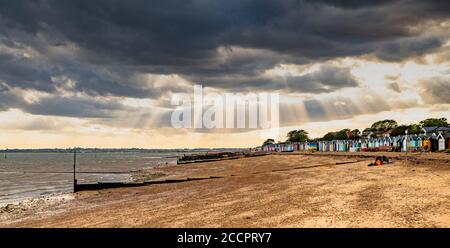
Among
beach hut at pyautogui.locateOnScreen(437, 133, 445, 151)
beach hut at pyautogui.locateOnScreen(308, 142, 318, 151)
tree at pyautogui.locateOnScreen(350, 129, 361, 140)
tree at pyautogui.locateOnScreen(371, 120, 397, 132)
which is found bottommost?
beach hut at pyautogui.locateOnScreen(308, 142, 318, 151)

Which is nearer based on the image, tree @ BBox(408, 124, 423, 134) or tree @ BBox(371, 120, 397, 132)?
tree @ BBox(408, 124, 423, 134)

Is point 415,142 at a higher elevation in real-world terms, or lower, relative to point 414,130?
lower

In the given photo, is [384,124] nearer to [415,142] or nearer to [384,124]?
[384,124]

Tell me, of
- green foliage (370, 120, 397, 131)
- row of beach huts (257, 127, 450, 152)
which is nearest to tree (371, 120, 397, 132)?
green foliage (370, 120, 397, 131)

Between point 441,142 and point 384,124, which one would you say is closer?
point 441,142

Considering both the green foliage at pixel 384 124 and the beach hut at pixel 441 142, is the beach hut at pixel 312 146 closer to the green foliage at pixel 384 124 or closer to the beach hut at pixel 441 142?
the green foliage at pixel 384 124

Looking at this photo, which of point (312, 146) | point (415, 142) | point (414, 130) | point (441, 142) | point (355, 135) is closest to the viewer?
point (441, 142)

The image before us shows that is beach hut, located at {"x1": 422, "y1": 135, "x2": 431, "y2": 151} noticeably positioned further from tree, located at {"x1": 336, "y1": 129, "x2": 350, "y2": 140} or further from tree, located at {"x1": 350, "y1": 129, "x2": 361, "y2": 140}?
tree, located at {"x1": 336, "y1": 129, "x2": 350, "y2": 140}

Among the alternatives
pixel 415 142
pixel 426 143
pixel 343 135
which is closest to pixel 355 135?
pixel 343 135

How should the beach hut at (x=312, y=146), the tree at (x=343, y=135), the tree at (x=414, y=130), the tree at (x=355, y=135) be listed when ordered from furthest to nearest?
1. the tree at (x=343, y=135)
2. the tree at (x=355, y=135)
3. the beach hut at (x=312, y=146)
4. the tree at (x=414, y=130)

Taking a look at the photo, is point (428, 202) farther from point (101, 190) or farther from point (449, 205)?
point (101, 190)

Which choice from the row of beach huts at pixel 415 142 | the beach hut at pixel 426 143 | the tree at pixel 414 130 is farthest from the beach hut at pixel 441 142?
the tree at pixel 414 130

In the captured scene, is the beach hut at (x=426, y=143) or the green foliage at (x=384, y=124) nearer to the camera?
the beach hut at (x=426, y=143)
